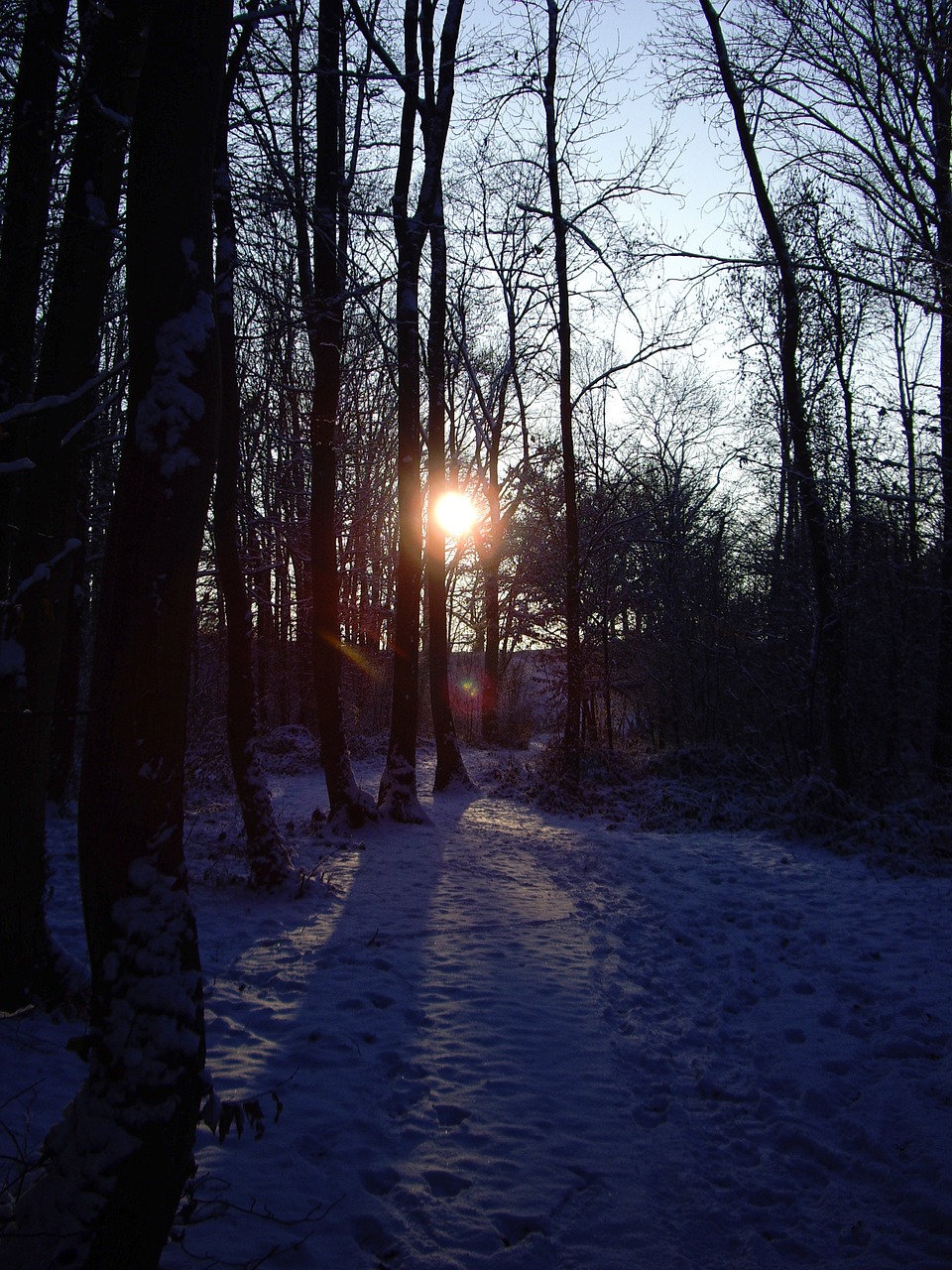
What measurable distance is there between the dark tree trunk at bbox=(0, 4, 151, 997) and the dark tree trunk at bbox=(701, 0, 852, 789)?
385 inches

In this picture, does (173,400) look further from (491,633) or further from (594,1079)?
(491,633)

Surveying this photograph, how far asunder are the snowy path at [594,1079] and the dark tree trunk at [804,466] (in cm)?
416

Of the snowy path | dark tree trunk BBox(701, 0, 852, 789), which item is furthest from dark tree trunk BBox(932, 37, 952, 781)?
the snowy path

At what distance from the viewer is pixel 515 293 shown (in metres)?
19.7

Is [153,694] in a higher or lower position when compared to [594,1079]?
higher

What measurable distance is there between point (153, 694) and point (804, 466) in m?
11.3

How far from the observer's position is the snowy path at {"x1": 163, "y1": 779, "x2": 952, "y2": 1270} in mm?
3123

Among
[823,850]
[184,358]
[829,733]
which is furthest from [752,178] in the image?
[184,358]

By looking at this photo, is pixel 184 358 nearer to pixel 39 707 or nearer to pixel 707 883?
pixel 39 707

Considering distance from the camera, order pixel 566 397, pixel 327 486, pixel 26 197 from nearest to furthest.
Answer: pixel 26 197 → pixel 327 486 → pixel 566 397

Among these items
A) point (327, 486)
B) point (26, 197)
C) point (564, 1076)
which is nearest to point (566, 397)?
point (327, 486)

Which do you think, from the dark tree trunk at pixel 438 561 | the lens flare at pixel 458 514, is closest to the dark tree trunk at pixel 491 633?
the lens flare at pixel 458 514

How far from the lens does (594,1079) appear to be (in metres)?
4.31

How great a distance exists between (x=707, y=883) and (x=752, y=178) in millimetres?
10485
